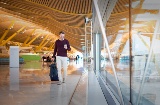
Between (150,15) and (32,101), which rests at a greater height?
(150,15)

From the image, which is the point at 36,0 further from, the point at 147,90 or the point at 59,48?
the point at 147,90

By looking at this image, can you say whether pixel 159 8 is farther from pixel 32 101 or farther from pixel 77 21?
pixel 77 21

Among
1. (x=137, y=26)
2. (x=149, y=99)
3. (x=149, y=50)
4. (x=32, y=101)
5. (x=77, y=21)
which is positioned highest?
(x=77, y=21)

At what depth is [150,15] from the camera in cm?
234

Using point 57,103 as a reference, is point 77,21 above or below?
above

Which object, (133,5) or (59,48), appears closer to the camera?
(133,5)

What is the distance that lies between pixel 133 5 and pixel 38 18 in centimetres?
3947

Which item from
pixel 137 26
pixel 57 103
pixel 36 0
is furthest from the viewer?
pixel 36 0

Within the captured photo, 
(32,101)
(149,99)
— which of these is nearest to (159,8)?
(149,99)

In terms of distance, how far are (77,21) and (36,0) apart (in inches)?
344

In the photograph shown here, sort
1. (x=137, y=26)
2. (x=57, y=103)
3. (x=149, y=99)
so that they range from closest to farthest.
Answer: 1. (x=149, y=99)
2. (x=137, y=26)
3. (x=57, y=103)

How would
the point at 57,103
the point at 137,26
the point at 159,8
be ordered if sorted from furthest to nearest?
the point at 57,103 < the point at 137,26 < the point at 159,8

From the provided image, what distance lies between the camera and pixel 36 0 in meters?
34.8

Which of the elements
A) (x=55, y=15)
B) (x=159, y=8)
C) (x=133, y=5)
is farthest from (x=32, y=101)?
(x=55, y=15)
